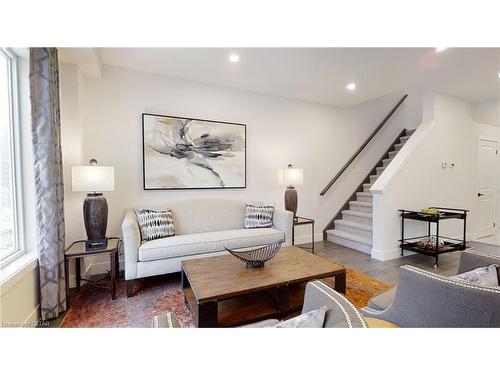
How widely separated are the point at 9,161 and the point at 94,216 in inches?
31.5

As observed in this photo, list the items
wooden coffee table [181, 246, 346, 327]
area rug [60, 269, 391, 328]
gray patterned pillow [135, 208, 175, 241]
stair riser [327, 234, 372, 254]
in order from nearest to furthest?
1. wooden coffee table [181, 246, 346, 327]
2. area rug [60, 269, 391, 328]
3. gray patterned pillow [135, 208, 175, 241]
4. stair riser [327, 234, 372, 254]

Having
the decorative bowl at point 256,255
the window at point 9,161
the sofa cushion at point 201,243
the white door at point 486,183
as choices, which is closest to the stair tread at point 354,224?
the sofa cushion at point 201,243

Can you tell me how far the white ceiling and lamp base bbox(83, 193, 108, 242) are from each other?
1.61 metres

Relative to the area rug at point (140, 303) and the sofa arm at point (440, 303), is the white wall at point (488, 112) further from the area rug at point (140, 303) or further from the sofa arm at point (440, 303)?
the sofa arm at point (440, 303)

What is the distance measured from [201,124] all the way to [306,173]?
209 centimetres

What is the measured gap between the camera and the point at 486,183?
4723 millimetres

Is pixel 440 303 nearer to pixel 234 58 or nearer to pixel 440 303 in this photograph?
pixel 440 303

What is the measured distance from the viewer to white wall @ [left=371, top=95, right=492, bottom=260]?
341 cm

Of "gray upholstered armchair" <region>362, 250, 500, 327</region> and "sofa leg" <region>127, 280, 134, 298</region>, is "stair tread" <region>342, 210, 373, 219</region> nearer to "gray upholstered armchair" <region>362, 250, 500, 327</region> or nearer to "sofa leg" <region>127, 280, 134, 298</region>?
"gray upholstered armchair" <region>362, 250, 500, 327</region>

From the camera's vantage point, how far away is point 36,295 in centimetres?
188

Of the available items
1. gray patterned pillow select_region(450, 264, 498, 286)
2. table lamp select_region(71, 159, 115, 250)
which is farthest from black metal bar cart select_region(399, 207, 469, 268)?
table lamp select_region(71, 159, 115, 250)
